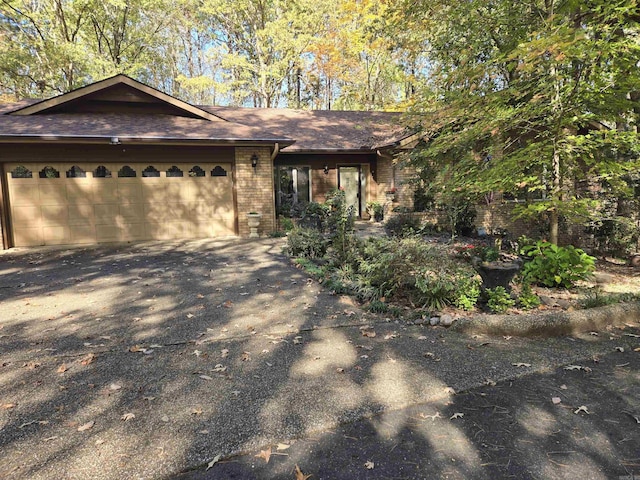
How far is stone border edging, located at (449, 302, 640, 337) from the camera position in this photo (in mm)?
4148

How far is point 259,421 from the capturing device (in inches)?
101

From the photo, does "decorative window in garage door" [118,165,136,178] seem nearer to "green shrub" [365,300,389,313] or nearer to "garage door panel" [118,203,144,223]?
"garage door panel" [118,203,144,223]

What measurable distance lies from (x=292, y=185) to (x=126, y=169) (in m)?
5.53

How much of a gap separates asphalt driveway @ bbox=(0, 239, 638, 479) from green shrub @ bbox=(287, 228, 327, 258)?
213 centimetres

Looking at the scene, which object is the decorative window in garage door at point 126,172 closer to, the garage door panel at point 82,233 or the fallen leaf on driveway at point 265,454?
the garage door panel at point 82,233

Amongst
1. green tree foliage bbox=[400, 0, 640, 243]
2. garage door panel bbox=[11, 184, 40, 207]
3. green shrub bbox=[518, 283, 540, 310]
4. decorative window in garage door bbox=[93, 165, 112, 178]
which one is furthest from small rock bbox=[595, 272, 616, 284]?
garage door panel bbox=[11, 184, 40, 207]

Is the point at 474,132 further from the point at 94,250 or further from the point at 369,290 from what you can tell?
the point at 94,250

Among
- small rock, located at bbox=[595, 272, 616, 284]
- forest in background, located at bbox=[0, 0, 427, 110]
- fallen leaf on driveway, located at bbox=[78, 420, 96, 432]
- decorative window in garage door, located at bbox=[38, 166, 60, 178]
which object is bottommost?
small rock, located at bbox=[595, 272, 616, 284]

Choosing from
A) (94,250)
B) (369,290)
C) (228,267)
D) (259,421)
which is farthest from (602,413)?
(94,250)

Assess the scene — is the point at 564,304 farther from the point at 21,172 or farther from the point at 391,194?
the point at 21,172

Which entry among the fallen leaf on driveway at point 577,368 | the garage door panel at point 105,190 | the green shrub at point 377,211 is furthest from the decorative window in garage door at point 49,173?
the fallen leaf on driveway at point 577,368

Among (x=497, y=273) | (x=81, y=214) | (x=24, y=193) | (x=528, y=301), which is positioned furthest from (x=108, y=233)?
(x=528, y=301)

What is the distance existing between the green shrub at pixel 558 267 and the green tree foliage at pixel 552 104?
0.67m

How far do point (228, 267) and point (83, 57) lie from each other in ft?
60.4
